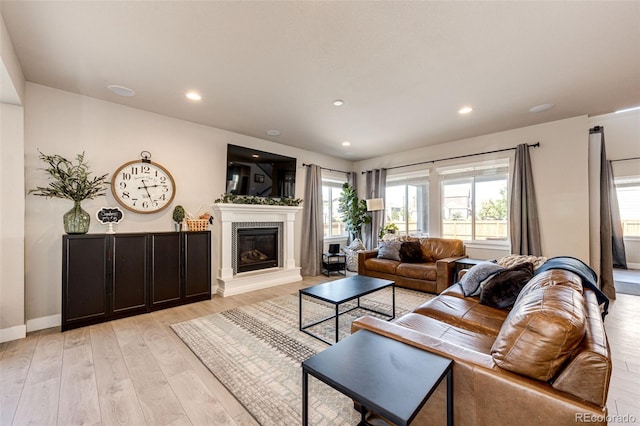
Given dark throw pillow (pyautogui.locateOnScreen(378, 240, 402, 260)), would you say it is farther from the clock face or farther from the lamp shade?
the clock face

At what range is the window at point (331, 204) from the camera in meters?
6.13

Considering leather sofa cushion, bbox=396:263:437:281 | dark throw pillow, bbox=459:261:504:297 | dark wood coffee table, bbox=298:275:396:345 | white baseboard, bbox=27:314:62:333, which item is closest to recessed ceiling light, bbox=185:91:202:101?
dark wood coffee table, bbox=298:275:396:345

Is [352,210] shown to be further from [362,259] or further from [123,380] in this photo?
[123,380]

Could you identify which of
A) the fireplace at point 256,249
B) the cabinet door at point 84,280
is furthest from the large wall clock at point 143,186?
the fireplace at point 256,249

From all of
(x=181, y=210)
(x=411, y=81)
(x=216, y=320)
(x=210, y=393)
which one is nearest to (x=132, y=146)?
(x=181, y=210)

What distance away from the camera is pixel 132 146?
139 inches

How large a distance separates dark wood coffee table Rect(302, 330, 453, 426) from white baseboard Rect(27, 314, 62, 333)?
3462mm

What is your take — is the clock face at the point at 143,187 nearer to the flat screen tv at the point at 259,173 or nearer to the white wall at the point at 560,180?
the flat screen tv at the point at 259,173

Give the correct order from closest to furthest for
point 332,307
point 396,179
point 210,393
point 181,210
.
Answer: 1. point 210,393
2. point 332,307
3. point 181,210
4. point 396,179

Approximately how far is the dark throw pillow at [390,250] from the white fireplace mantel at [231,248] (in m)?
1.65

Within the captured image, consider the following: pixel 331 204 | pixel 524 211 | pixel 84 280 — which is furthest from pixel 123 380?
pixel 524 211

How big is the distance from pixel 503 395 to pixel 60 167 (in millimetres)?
4389

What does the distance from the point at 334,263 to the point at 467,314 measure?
353 cm

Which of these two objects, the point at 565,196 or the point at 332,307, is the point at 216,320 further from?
the point at 565,196
